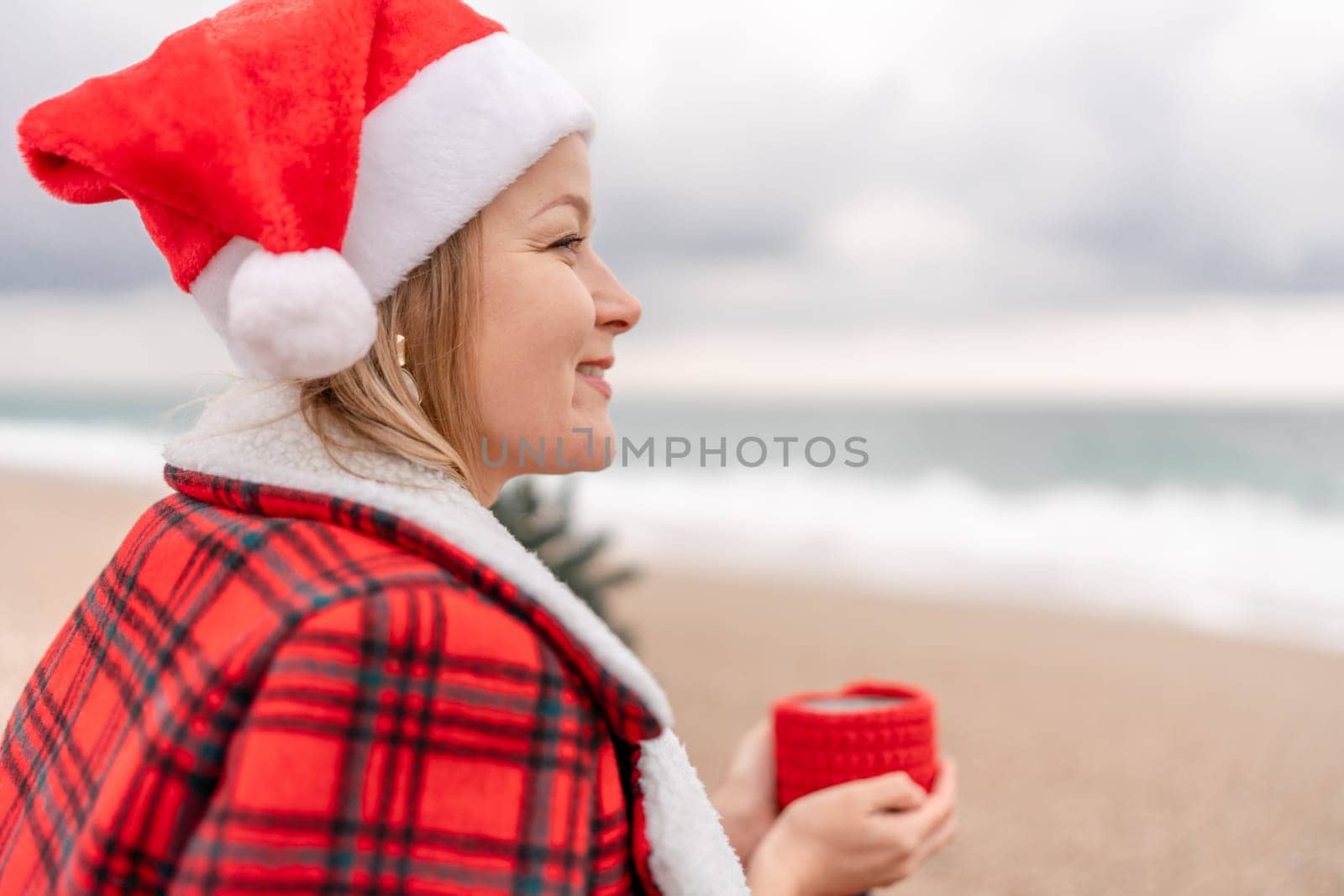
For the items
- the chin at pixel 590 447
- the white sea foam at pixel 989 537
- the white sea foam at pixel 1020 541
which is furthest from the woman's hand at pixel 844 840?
the white sea foam at pixel 1020 541

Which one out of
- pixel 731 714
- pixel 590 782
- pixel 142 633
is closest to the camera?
pixel 590 782

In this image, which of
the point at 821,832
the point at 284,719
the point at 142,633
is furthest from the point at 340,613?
the point at 821,832

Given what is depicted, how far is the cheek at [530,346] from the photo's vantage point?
1267 mm

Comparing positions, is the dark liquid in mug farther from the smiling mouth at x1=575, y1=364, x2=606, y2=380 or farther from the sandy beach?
the sandy beach

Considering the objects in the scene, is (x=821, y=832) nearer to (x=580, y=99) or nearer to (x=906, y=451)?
(x=580, y=99)

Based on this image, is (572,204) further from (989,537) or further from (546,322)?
(989,537)

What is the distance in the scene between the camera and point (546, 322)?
1276 mm

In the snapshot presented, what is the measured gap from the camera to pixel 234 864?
82 centimetres

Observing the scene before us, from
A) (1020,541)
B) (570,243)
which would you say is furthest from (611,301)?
(1020,541)

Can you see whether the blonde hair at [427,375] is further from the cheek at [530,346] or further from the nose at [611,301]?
the nose at [611,301]

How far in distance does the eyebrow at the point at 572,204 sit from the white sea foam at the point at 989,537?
18.4 ft

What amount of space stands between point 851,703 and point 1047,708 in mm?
5217

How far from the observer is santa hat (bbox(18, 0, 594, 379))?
104 centimetres

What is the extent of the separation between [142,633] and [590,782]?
49 cm
